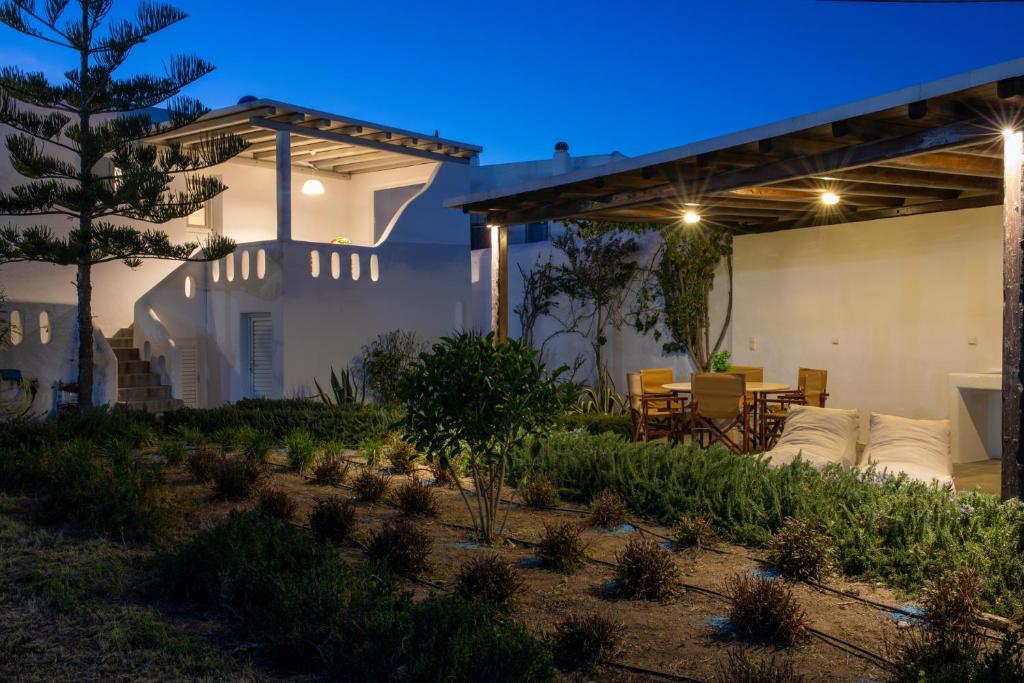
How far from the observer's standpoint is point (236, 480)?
22.0ft

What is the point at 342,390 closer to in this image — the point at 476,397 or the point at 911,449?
the point at 476,397

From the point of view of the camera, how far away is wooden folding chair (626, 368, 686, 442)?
30.0 ft

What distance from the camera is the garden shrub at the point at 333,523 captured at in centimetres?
553

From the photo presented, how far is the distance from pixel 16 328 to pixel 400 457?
6259 millimetres

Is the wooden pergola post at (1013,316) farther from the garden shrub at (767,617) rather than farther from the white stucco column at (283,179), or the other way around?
the white stucco column at (283,179)

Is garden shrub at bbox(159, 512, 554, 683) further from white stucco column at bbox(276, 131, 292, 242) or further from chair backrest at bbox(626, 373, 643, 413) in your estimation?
white stucco column at bbox(276, 131, 292, 242)

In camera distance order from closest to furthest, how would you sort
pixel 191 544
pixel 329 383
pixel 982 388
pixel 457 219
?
1. pixel 191 544
2. pixel 982 388
3. pixel 329 383
4. pixel 457 219

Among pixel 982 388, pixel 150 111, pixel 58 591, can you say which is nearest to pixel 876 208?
pixel 982 388

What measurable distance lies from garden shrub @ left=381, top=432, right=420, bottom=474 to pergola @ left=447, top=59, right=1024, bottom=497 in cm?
183

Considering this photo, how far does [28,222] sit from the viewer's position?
11438 millimetres

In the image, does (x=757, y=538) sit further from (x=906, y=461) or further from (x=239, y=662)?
(x=239, y=662)

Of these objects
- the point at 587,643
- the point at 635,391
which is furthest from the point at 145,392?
the point at 587,643

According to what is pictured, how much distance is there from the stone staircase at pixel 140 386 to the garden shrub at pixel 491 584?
874cm

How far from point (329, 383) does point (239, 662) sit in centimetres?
897
